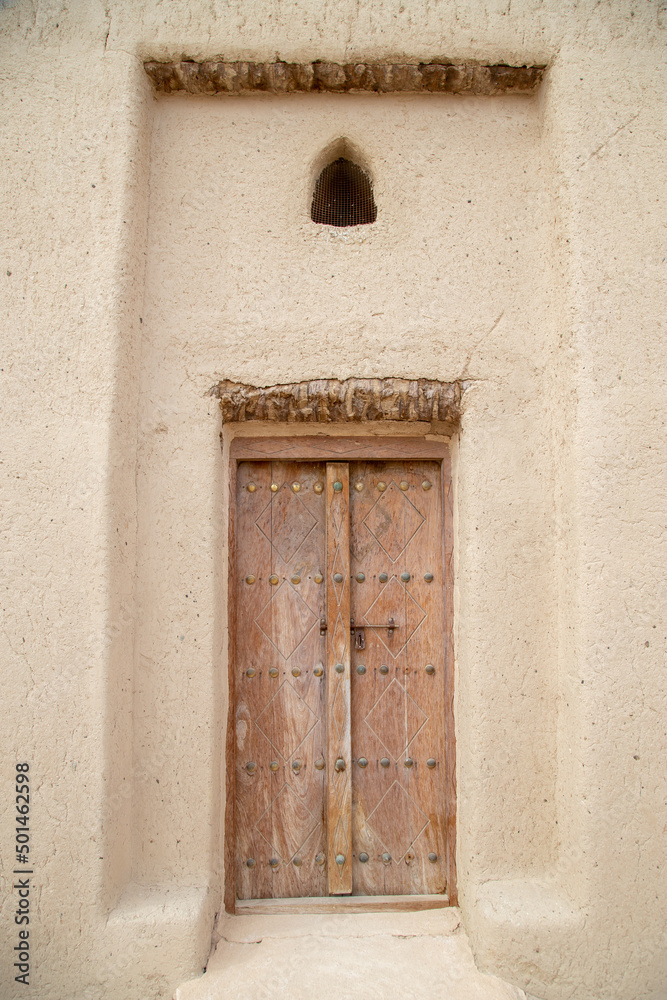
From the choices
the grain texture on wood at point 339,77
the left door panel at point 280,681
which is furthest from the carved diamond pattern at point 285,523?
the grain texture on wood at point 339,77

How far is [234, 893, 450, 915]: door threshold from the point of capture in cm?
249

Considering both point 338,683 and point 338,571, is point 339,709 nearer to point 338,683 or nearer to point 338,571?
point 338,683

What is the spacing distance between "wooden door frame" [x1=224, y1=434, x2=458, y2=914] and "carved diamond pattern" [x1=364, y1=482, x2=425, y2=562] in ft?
0.46

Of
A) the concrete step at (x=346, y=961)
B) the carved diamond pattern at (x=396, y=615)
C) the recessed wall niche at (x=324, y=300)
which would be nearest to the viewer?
the concrete step at (x=346, y=961)

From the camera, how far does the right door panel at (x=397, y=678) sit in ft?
8.41

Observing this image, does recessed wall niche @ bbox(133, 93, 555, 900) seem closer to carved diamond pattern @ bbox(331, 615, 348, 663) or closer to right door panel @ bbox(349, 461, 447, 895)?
right door panel @ bbox(349, 461, 447, 895)

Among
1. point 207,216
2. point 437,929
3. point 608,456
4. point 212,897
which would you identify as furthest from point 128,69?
point 437,929

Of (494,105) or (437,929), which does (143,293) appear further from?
(437,929)

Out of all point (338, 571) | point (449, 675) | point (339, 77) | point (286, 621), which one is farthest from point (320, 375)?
point (449, 675)

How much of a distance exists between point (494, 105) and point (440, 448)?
1.43 m

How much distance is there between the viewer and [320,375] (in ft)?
8.12

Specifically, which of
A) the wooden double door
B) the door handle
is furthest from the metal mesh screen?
the door handle

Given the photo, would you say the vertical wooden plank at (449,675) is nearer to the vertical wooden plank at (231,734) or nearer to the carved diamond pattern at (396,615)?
the carved diamond pattern at (396,615)

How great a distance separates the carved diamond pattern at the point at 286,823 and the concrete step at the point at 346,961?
25cm
